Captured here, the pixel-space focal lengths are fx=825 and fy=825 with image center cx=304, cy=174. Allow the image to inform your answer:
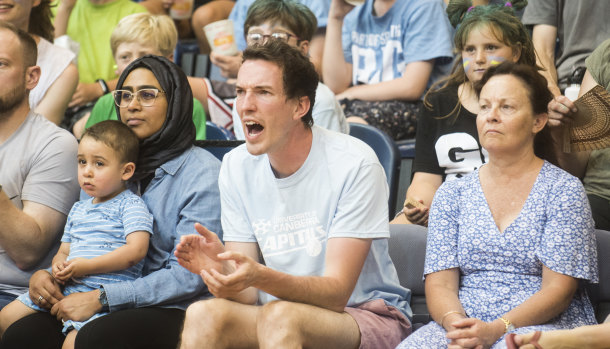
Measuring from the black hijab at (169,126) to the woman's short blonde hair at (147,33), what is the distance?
0.82 meters

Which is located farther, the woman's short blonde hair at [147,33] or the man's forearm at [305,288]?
the woman's short blonde hair at [147,33]

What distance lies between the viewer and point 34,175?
9.83 feet

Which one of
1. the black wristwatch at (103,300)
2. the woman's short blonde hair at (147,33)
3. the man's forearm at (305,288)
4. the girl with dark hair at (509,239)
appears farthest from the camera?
the woman's short blonde hair at (147,33)

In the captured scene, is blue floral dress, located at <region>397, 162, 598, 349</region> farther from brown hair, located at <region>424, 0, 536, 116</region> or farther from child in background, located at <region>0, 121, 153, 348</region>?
child in background, located at <region>0, 121, 153, 348</region>

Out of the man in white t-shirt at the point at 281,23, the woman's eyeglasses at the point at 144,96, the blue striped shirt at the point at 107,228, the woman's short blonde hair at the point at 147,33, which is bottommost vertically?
the blue striped shirt at the point at 107,228

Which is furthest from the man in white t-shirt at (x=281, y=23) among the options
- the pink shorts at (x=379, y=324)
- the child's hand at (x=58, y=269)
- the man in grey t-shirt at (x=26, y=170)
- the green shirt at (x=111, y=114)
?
the pink shorts at (x=379, y=324)

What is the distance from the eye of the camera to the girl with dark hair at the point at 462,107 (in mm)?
3076

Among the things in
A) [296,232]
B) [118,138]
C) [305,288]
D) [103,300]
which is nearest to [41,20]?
[118,138]

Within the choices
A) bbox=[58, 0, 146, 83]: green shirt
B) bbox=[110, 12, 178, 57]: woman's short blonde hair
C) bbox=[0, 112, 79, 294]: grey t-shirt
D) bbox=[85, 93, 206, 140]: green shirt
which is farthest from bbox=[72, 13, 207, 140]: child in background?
bbox=[58, 0, 146, 83]: green shirt

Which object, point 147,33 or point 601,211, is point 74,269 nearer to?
point 147,33

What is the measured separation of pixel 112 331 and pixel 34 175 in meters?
0.81

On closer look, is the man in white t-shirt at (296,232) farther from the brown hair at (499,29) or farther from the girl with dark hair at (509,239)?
the brown hair at (499,29)

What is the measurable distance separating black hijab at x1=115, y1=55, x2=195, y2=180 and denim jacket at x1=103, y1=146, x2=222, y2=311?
0.12ft

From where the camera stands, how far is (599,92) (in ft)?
8.67
